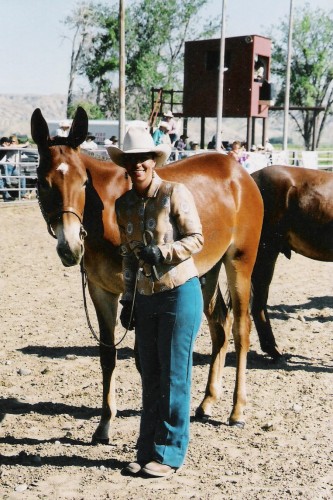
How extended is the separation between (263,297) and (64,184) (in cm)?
344

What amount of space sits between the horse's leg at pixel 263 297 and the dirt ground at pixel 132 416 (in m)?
0.19

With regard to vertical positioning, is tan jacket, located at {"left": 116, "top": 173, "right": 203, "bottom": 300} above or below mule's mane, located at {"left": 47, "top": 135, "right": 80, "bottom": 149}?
below

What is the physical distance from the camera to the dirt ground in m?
4.11

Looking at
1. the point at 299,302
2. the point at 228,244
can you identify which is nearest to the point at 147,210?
the point at 228,244

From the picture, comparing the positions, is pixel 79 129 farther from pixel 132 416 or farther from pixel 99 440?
pixel 132 416

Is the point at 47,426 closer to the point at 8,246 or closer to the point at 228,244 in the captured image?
the point at 228,244

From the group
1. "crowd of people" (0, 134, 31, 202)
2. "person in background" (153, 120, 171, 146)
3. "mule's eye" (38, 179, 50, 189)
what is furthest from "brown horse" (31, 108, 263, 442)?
"crowd of people" (0, 134, 31, 202)

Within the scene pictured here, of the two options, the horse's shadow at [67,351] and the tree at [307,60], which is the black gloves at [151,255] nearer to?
the horse's shadow at [67,351]

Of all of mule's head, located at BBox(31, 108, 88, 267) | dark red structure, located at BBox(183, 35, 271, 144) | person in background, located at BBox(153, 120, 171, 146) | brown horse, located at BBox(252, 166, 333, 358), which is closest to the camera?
mule's head, located at BBox(31, 108, 88, 267)

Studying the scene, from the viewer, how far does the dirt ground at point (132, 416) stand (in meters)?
4.11

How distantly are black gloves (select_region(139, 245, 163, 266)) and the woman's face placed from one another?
374mm

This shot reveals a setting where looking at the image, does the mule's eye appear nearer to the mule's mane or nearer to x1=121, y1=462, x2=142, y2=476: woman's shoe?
the mule's mane

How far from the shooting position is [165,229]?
3910 mm

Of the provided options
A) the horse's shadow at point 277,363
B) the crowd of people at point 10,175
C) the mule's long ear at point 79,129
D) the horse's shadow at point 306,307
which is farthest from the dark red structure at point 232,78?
the mule's long ear at point 79,129
